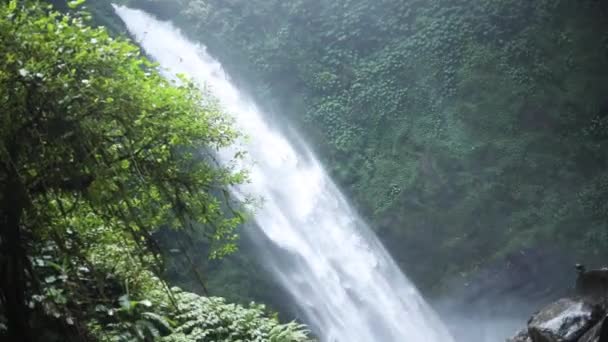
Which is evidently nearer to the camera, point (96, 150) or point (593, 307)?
point (96, 150)

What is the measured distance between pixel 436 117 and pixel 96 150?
14.0 meters

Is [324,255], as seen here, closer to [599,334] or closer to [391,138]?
[391,138]

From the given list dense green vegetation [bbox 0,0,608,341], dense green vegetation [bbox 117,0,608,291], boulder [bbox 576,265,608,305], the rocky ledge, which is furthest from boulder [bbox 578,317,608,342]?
dense green vegetation [bbox 117,0,608,291]

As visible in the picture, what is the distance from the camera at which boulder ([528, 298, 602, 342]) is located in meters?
7.04

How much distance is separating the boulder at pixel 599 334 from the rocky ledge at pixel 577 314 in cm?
9

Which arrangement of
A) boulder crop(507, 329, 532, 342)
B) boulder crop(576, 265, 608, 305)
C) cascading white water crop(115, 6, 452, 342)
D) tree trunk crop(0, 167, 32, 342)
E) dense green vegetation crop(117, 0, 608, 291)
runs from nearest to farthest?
tree trunk crop(0, 167, 32, 342)
boulder crop(576, 265, 608, 305)
boulder crop(507, 329, 532, 342)
cascading white water crop(115, 6, 452, 342)
dense green vegetation crop(117, 0, 608, 291)

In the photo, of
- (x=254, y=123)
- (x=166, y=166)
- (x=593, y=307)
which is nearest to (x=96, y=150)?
(x=166, y=166)


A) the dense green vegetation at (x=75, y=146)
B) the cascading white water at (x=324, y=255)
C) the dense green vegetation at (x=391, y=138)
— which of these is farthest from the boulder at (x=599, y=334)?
the cascading white water at (x=324, y=255)

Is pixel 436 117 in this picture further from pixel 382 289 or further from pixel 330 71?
pixel 382 289

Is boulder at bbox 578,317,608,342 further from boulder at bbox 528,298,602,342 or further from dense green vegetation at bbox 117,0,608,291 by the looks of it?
dense green vegetation at bbox 117,0,608,291

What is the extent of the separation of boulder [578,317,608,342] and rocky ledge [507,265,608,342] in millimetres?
92

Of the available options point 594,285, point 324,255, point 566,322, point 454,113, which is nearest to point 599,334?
point 566,322

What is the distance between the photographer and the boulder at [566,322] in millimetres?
7039

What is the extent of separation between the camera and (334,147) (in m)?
17.2
